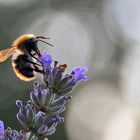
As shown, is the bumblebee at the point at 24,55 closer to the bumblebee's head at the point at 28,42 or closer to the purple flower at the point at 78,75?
the bumblebee's head at the point at 28,42

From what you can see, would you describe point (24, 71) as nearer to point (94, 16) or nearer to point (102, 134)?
point (102, 134)

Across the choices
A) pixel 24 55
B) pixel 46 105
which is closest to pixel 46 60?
pixel 46 105

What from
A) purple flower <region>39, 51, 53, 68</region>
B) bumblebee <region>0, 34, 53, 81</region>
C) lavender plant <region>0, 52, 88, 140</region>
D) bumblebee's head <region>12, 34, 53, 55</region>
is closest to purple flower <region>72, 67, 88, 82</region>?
lavender plant <region>0, 52, 88, 140</region>

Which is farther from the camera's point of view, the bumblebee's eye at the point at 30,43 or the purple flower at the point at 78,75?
the bumblebee's eye at the point at 30,43

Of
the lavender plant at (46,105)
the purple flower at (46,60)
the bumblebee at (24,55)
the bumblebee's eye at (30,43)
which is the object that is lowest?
the lavender plant at (46,105)

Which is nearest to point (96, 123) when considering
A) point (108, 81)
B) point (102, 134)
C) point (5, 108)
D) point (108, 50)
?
point (102, 134)

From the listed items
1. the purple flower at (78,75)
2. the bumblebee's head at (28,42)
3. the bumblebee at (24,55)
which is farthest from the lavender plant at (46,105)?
the bumblebee's head at (28,42)
